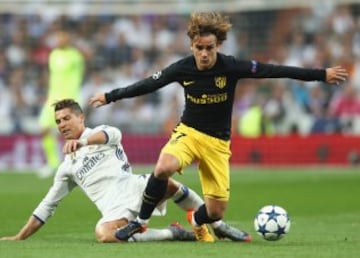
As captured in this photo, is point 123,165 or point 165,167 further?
point 123,165

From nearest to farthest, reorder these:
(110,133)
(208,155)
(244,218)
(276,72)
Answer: (276,72) < (208,155) < (110,133) < (244,218)

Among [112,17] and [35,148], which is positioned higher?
[112,17]

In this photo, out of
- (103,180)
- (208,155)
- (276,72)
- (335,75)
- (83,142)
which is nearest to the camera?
(83,142)

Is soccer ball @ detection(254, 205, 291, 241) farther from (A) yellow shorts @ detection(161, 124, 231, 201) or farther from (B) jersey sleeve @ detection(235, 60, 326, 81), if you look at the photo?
(B) jersey sleeve @ detection(235, 60, 326, 81)

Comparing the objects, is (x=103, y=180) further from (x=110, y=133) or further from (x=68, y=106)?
(x=68, y=106)

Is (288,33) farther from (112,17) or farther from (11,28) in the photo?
(11,28)

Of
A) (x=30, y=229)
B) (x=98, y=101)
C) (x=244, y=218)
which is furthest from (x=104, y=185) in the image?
(x=244, y=218)

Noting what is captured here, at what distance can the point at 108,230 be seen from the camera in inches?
407

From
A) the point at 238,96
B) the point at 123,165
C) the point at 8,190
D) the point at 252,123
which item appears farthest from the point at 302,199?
the point at 238,96

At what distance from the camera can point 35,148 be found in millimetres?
25203

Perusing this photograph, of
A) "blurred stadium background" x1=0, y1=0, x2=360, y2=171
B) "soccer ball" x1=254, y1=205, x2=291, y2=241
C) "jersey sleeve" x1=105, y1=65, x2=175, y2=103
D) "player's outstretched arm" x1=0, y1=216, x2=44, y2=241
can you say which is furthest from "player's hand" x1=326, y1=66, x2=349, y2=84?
"blurred stadium background" x1=0, y1=0, x2=360, y2=171

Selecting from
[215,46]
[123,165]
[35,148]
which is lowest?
[35,148]

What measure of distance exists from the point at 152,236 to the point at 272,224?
115 centimetres

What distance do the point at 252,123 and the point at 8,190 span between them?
29.9 feet
